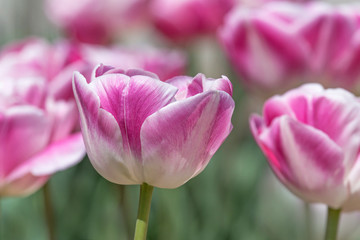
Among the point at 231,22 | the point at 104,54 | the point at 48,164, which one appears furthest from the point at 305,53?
the point at 48,164

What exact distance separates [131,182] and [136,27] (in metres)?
0.91

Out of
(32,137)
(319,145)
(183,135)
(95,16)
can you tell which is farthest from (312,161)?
(95,16)

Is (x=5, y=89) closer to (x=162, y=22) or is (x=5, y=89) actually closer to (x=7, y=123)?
(x=7, y=123)

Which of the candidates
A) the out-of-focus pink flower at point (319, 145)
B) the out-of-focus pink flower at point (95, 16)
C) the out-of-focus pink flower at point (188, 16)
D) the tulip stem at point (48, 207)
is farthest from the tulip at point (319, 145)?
the out-of-focus pink flower at point (95, 16)

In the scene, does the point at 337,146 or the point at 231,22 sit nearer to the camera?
the point at 337,146

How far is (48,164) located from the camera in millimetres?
517

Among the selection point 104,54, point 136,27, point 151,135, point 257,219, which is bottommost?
point 257,219

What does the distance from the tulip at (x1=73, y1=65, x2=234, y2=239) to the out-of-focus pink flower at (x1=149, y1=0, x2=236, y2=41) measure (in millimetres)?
655

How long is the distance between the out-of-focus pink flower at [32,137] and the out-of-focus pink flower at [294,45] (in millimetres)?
259

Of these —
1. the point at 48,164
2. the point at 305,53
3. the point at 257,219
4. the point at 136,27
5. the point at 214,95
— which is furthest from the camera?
the point at 136,27

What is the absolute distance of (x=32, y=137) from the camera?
553 millimetres

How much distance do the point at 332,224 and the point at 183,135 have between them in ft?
0.47

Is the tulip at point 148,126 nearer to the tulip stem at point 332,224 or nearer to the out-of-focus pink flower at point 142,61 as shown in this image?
the tulip stem at point 332,224

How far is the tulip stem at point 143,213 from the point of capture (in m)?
0.40
